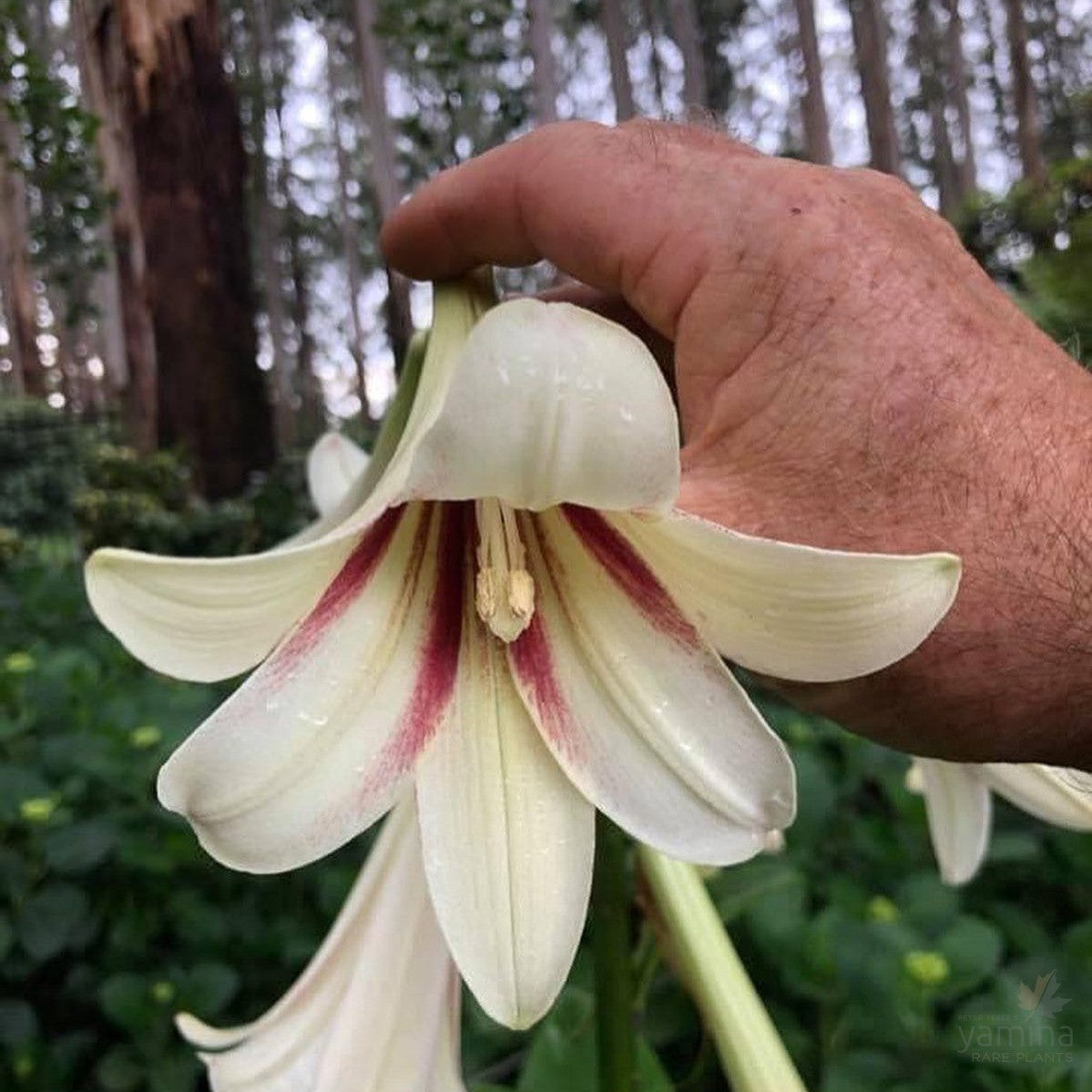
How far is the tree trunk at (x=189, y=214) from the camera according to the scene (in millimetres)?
5164

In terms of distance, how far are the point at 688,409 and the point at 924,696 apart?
0.93 ft

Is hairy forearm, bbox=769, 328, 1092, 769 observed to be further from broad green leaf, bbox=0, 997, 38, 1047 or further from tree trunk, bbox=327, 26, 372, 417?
tree trunk, bbox=327, 26, 372, 417

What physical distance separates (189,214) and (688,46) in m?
13.4

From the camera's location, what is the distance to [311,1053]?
2.67 ft

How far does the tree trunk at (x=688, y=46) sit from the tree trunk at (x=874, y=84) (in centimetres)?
221

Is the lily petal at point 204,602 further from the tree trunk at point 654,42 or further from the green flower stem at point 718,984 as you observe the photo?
the tree trunk at point 654,42

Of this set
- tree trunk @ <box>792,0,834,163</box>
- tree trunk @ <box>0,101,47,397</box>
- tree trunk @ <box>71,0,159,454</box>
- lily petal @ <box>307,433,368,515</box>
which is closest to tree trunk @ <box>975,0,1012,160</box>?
tree trunk @ <box>792,0,834,163</box>

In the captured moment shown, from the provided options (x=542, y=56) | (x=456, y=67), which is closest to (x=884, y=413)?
(x=456, y=67)

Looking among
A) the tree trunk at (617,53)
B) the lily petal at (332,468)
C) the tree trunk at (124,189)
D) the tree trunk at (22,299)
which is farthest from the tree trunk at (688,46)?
the lily petal at (332,468)

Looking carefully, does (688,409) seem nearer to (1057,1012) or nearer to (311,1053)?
(311,1053)

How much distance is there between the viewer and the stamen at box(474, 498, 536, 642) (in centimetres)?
75

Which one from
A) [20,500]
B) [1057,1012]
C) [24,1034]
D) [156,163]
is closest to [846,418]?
[1057,1012]

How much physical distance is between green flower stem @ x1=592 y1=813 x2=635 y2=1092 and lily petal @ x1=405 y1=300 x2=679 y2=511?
33cm

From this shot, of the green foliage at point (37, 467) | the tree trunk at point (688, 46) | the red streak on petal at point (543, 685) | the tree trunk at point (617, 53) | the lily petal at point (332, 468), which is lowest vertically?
the green foliage at point (37, 467)
